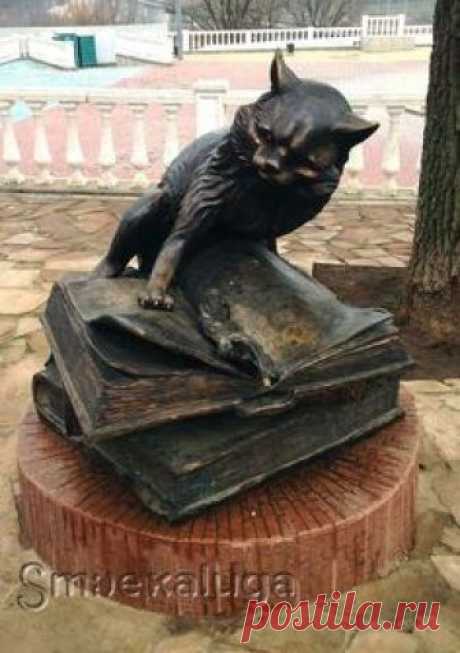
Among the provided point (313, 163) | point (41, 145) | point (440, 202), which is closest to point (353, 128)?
point (313, 163)

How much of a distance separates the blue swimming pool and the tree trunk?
647 inches

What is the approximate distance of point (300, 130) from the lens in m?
1.62

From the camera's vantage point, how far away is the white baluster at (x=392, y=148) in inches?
260

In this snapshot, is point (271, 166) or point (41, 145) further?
point (41, 145)

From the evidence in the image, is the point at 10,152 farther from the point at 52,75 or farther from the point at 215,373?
the point at 52,75

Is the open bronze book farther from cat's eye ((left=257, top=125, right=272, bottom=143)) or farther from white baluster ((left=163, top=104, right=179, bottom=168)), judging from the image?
white baluster ((left=163, top=104, right=179, bottom=168))

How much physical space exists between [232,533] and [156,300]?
58cm

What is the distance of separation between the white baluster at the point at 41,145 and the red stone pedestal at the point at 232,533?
5.53 meters

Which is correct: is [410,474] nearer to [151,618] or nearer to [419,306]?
[151,618]

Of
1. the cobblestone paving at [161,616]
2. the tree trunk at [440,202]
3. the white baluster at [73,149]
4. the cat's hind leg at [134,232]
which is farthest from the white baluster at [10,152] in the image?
the cat's hind leg at [134,232]

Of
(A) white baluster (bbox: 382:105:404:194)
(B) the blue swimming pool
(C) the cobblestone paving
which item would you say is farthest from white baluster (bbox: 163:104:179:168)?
(B) the blue swimming pool

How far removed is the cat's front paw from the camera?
6.18 feet

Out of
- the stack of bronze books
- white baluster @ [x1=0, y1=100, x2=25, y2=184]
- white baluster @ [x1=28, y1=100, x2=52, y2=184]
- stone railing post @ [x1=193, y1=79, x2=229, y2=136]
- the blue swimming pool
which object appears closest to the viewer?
the stack of bronze books

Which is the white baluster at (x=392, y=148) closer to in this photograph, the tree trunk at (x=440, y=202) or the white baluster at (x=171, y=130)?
the white baluster at (x=171, y=130)
